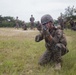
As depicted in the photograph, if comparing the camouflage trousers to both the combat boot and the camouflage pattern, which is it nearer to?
the camouflage pattern

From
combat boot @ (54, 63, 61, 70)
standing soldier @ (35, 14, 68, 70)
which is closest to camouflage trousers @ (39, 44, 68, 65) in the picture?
standing soldier @ (35, 14, 68, 70)

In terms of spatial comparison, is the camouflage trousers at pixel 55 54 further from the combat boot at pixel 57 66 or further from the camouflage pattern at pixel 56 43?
the combat boot at pixel 57 66

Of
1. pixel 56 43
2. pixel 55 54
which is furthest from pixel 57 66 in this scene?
pixel 56 43

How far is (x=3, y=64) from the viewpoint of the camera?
18.3ft

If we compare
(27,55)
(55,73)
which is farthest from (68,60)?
(27,55)

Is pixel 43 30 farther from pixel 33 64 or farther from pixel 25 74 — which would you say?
pixel 33 64

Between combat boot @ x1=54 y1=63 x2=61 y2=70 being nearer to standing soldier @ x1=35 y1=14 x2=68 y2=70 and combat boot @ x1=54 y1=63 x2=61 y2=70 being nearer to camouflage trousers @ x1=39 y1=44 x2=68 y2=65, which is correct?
standing soldier @ x1=35 y1=14 x2=68 y2=70

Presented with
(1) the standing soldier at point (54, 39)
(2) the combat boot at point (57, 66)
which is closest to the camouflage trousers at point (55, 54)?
(1) the standing soldier at point (54, 39)

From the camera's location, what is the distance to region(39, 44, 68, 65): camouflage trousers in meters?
5.18

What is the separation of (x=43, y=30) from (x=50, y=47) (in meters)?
0.89

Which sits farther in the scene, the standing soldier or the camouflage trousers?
the camouflage trousers

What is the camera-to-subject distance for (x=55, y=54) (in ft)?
17.4

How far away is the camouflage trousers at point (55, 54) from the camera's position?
5.18 meters

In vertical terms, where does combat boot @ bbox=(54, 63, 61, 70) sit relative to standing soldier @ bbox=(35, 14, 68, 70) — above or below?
below
